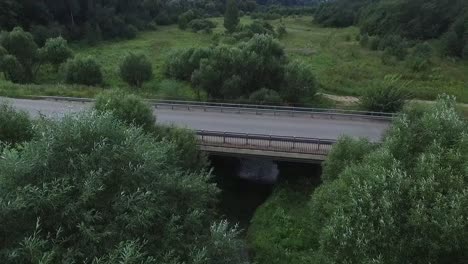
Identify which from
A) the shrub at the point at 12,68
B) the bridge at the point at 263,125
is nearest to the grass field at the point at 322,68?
the shrub at the point at 12,68

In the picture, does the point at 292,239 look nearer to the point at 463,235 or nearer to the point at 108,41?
the point at 463,235

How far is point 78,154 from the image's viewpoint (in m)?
13.4

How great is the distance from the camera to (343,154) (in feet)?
71.3

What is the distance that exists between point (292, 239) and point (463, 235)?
9429 mm

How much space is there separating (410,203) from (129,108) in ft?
51.4

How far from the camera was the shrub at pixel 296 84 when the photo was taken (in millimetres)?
39781

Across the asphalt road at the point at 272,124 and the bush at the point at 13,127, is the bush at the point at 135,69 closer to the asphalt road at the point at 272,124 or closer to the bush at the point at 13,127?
the asphalt road at the point at 272,124

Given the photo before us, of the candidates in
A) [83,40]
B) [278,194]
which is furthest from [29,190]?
[83,40]

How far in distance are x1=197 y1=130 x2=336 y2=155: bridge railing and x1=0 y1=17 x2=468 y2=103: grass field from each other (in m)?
13.4

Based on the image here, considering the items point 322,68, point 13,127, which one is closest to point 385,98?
point 13,127

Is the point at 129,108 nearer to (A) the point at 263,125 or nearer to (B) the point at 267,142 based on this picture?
(B) the point at 267,142

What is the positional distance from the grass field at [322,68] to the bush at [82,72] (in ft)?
6.97

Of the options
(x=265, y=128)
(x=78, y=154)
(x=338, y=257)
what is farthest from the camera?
(x=265, y=128)

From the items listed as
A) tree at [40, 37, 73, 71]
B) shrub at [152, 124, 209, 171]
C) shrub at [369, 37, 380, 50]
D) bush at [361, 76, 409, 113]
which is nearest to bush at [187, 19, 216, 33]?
shrub at [369, 37, 380, 50]
